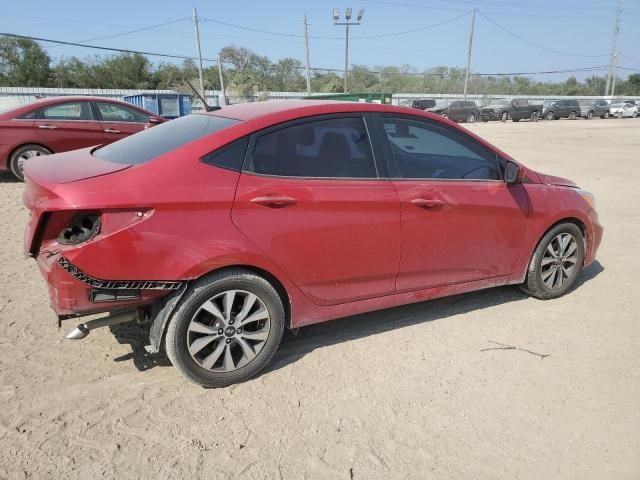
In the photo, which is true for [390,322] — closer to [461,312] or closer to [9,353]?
[461,312]

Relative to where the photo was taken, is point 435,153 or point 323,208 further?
point 435,153

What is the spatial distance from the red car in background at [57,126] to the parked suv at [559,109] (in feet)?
126

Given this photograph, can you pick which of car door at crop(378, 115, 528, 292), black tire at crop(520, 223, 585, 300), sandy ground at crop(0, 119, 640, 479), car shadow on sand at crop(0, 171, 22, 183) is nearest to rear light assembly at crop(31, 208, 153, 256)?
sandy ground at crop(0, 119, 640, 479)

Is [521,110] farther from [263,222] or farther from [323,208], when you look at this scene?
[263,222]

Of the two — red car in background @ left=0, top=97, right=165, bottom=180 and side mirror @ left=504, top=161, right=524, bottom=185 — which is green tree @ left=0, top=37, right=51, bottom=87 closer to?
red car in background @ left=0, top=97, right=165, bottom=180

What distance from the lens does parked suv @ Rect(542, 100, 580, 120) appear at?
133 feet

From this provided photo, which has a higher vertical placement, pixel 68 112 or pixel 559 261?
pixel 68 112

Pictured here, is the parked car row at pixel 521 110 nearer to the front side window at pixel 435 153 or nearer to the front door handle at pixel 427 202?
the front side window at pixel 435 153

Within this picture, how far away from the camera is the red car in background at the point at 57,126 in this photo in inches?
332

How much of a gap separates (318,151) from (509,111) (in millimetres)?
39036

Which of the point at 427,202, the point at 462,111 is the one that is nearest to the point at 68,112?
the point at 427,202

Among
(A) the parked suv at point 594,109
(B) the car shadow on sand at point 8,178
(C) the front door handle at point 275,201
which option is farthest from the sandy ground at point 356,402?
(A) the parked suv at point 594,109

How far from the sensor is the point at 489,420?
282cm

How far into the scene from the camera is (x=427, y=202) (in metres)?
3.50
